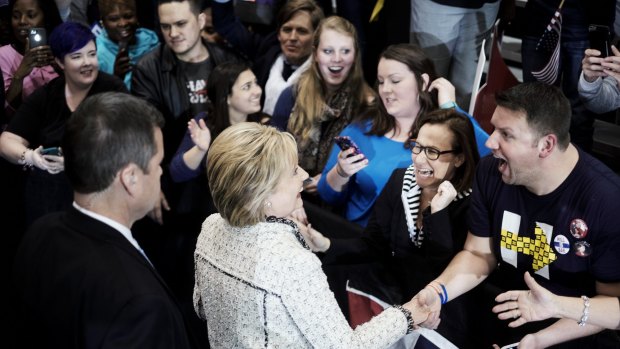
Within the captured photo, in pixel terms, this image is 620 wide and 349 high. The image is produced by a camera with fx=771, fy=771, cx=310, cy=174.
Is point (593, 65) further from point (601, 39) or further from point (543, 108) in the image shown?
point (543, 108)

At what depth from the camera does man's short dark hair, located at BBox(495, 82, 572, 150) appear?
258 centimetres

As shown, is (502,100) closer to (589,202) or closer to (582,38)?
(589,202)

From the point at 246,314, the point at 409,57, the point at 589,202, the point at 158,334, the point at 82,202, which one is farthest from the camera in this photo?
the point at 409,57

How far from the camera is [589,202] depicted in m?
2.52

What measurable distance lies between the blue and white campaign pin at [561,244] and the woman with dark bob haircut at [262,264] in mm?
678

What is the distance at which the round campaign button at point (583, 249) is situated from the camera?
2539 mm

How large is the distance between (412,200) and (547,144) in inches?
25.6

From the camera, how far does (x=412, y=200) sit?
307 centimetres

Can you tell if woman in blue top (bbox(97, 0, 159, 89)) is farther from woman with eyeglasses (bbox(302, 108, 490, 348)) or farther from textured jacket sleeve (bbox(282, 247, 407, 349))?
textured jacket sleeve (bbox(282, 247, 407, 349))

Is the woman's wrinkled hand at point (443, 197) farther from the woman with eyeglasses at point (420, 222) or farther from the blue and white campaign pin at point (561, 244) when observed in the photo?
the blue and white campaign pin at point (561, 244)

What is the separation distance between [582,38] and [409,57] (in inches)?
36.9

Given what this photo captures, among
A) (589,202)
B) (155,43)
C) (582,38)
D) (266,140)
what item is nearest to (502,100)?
(589,202)

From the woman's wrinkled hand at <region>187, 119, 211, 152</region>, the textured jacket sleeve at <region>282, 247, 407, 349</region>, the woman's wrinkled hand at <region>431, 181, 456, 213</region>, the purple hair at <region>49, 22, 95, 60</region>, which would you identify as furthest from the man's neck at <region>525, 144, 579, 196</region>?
the purple hair at <region>49, 22, 95, 60</region>

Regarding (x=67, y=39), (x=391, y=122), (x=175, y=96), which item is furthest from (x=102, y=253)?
(x=175, y=96)
